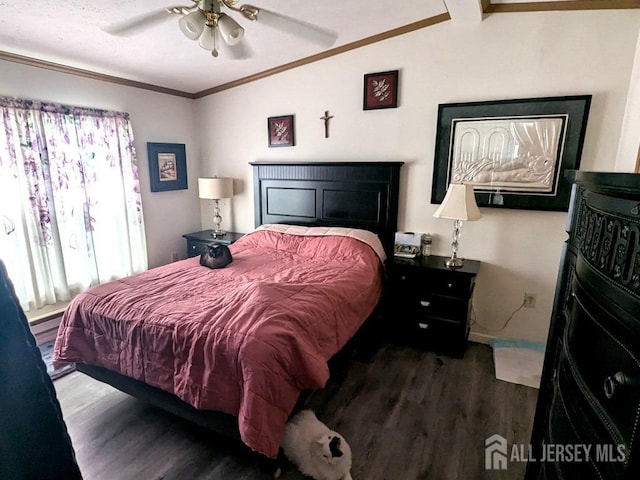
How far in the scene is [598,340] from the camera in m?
0.84

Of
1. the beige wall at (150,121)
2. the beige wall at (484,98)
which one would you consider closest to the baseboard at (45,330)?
the beige wall at (150,121)

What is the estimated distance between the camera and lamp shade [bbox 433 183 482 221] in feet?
8.51

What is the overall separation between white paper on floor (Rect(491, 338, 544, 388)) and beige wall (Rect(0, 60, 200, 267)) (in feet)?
11.9

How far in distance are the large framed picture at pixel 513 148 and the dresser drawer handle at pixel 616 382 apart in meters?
2.23

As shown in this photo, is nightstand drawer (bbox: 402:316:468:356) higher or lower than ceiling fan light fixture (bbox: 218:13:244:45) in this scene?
lower

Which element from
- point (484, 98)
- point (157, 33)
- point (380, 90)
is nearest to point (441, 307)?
point (484, 98)

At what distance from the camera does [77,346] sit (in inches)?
80.6

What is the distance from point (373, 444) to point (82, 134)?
3454mm

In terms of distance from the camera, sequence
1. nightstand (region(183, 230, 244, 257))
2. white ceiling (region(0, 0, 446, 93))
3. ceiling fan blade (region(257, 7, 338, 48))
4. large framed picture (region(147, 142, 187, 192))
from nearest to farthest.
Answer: ceiling fan blade (region(257, 7, 338, 48))
white ceiling (region(0, 0, 446, 93))
large framed picture (region(147, 142, 187, 192))
nightstand (region(183, 230, 244, 257))

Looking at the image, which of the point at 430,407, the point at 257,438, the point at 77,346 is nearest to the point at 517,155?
the point at 430,407

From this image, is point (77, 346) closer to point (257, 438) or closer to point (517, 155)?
point (257, 438)

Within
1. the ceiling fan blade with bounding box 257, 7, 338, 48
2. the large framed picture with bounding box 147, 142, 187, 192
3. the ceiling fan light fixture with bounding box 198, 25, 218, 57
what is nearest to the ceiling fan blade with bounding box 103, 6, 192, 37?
the ceiling fan light fixture with bounding box 198, 25, 218, 57

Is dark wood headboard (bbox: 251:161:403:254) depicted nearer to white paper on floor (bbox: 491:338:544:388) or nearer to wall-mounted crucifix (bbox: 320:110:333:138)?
wall-mounted crucifix (bbox: 320:110:333:138)

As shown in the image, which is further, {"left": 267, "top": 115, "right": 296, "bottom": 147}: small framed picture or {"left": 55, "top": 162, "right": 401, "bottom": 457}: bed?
{"left": 267, "top": 115, "right": 296, "bottom": 147}: small framed picture
